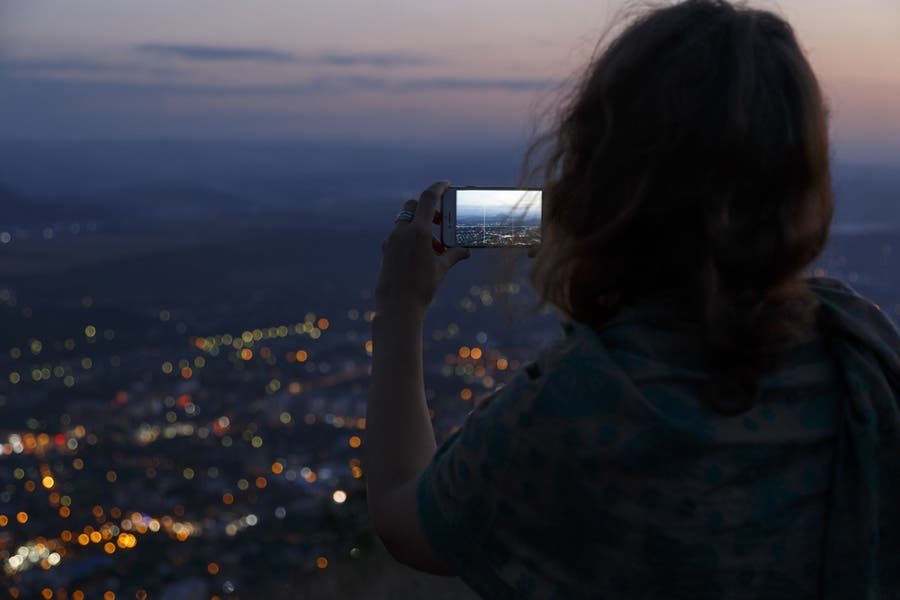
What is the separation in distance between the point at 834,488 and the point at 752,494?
10cm

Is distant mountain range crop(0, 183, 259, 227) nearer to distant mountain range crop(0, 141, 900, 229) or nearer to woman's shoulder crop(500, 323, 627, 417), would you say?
distant mountain range crop(0, 141, 900, 229)

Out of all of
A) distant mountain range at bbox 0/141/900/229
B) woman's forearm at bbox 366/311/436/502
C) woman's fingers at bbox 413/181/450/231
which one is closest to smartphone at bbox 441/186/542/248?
woman's fingers at bbox 413/181/450/231

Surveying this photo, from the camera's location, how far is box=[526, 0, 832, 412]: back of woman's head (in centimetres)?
84

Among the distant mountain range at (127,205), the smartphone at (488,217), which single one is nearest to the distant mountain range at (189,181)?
the distant mountain range at (127,205)

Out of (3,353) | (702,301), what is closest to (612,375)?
(702,301)

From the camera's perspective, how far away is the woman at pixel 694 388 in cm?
83

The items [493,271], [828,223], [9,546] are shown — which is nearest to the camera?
[828,223]

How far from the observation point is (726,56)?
870 mm

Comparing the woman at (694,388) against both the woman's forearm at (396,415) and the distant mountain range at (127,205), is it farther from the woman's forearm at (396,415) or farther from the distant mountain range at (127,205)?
the distant mountain range at (127,205)

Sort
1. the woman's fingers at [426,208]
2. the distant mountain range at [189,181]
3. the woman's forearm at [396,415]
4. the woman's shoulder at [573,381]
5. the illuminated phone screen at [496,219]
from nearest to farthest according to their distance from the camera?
the woman's shoulder at [573,381]
the woman's forearm at [396,415]
the woman's fingers at [426,208]
the illuminated phone screen at [496,219]
the distant mountain range at [189,181]

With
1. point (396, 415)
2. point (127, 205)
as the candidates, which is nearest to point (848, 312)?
point (396, 415)

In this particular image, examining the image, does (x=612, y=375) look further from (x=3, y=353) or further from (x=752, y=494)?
(x=3, y=353)

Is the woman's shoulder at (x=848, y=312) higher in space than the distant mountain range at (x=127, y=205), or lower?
higher

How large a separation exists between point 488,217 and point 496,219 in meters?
0.02
